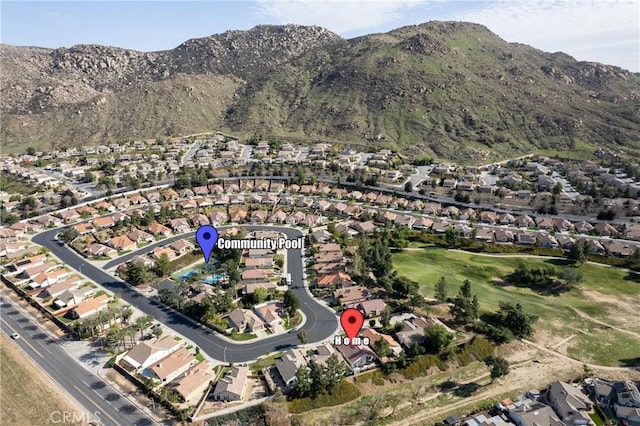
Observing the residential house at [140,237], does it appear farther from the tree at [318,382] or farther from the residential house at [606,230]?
the residential house at [606,230]

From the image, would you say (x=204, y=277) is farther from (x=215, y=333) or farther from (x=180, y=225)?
(x=180, y=225)

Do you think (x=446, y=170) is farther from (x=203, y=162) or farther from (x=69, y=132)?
(x=69, y=132)

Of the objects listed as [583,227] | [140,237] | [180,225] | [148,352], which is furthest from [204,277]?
[583,227]

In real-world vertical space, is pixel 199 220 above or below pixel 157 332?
above

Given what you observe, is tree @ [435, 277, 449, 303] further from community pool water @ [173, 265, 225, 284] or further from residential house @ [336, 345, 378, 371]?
community pool water @ [173, 265, 225, 284]

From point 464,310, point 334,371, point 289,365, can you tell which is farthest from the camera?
point 464,310

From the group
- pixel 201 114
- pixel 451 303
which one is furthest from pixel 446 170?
pixel 201 114
